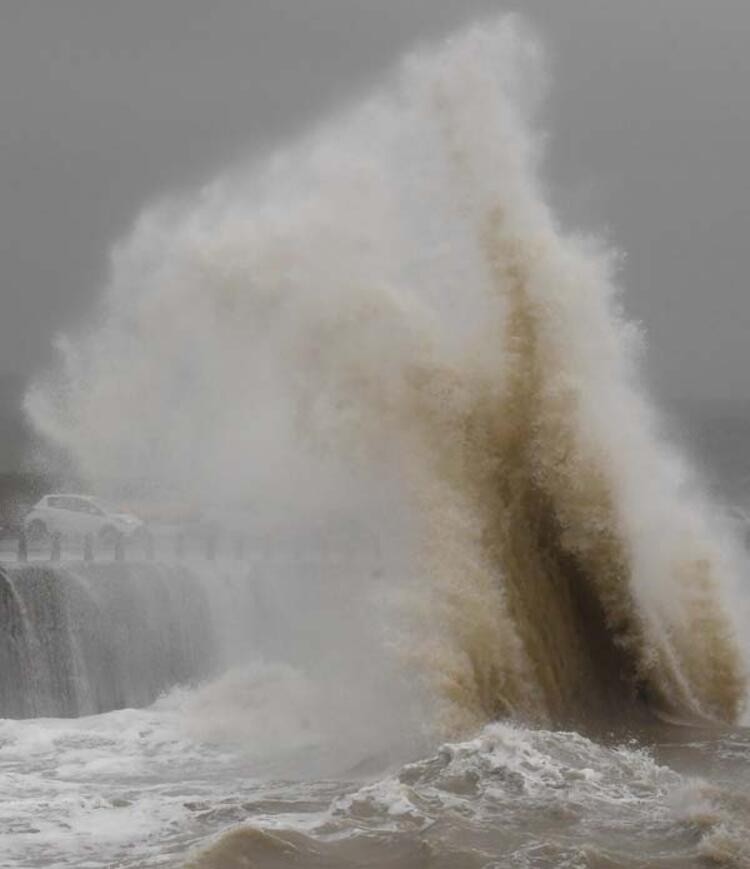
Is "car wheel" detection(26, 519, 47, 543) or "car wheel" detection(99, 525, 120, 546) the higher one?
"car wheel" detection(26, 519, 47, 543)

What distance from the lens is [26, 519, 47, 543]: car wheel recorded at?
29359mm

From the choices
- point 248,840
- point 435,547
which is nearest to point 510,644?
point 435,547

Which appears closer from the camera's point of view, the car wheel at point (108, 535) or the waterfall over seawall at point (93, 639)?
the waterfall over seawall at point (93, 639)

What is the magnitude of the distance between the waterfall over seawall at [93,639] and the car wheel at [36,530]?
7.01m

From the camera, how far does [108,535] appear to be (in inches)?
1139

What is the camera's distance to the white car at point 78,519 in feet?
95.3

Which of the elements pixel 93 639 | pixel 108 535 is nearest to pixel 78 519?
pixel 108 535

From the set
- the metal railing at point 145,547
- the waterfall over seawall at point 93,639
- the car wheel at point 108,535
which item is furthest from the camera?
the car wheel at point 108,535

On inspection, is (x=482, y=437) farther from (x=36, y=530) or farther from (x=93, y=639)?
(x=36, y=530)

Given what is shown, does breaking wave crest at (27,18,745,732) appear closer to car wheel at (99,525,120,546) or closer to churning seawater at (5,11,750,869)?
churning seawater at (5,11,750,869)

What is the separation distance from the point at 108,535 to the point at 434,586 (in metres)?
16.6

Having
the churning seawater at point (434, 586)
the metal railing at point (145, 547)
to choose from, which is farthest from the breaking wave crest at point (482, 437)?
the metal railing at point (145, 547)

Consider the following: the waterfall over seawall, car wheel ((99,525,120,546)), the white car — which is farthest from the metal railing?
the waterfall over seawall

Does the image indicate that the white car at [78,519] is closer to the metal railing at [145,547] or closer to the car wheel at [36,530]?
the car wheel at [36,530]
